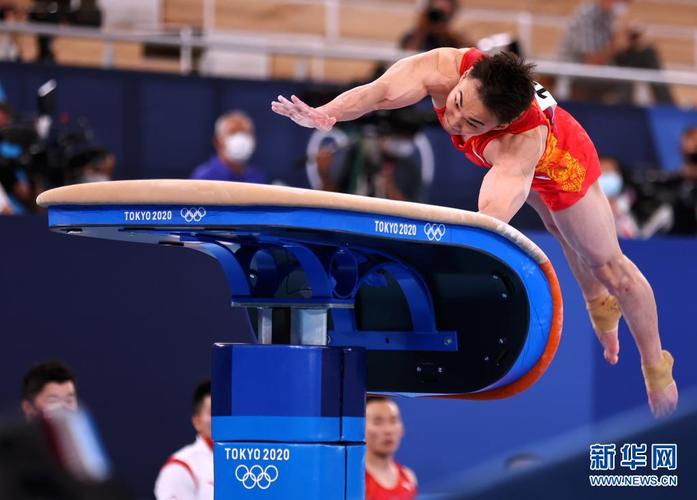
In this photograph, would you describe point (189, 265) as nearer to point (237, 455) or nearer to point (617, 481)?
point (237, 455)

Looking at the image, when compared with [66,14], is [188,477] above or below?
below

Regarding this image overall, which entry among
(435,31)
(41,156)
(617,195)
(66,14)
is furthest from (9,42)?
(617,195)

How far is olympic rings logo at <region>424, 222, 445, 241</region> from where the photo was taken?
2715 mm

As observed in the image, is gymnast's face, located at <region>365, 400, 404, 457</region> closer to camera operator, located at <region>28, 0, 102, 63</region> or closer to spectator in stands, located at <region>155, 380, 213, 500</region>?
spectator in stands, located at <region>155, 380, 213, 500</region>

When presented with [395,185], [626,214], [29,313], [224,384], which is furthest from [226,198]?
[626,214]

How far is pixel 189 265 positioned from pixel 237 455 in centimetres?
370

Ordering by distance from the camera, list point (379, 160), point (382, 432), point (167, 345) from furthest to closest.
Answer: point (379, 160), point (167, 345), point (382, 432)

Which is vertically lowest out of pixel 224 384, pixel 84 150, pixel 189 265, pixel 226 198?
pixel 224 384

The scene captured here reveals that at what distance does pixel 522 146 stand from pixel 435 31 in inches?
196

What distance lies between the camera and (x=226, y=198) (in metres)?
2.46

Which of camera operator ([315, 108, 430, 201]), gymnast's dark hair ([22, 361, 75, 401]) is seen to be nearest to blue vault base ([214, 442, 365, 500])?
gymnast's dark hair ([22, 361, 75, 401])

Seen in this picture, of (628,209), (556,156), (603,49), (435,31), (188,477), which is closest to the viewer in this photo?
(556,156)

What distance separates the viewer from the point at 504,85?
321 centimetres

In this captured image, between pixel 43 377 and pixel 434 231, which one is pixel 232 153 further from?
pixel 434 231
